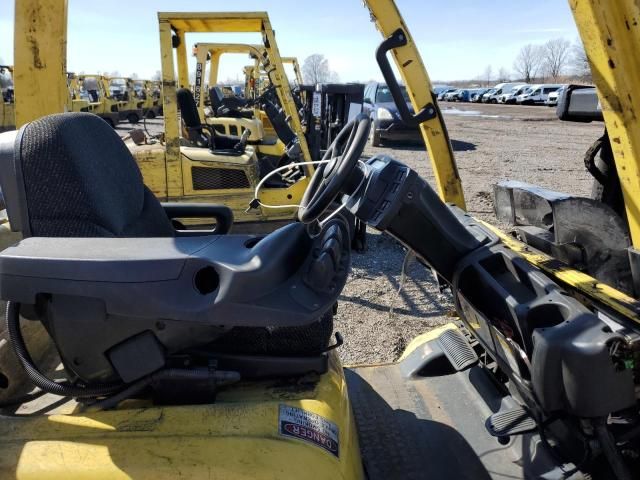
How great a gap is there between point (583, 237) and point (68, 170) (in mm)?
2091

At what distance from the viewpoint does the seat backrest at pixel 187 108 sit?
7.03 metres

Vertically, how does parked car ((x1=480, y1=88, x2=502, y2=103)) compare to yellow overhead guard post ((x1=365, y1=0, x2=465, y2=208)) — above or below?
above

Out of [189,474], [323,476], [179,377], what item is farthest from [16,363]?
[323,476]

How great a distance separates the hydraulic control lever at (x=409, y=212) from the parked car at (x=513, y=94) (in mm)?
36069

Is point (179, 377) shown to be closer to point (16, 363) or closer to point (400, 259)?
point (16, 363)

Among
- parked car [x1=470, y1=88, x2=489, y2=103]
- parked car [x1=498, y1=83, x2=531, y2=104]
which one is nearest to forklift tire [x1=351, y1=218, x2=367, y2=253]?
parked car [x1=498, y1=83, x2=531, y2=104]

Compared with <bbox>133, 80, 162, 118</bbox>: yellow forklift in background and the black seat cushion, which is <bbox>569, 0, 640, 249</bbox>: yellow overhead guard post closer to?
the black seat cushion

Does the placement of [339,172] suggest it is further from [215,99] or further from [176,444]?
[215,99]

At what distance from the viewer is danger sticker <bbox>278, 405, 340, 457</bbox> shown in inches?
60.2

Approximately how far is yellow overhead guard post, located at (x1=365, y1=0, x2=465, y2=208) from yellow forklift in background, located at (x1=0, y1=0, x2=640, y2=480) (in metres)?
1.12

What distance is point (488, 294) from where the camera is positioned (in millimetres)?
2033

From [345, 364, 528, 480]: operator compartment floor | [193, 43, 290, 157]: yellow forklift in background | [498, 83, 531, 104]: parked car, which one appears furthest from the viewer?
[498, 83, 531, 104]: parked car

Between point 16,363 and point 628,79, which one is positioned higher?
point 628,79

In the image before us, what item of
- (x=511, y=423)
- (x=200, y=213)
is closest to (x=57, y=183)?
(x=200, y=213)
